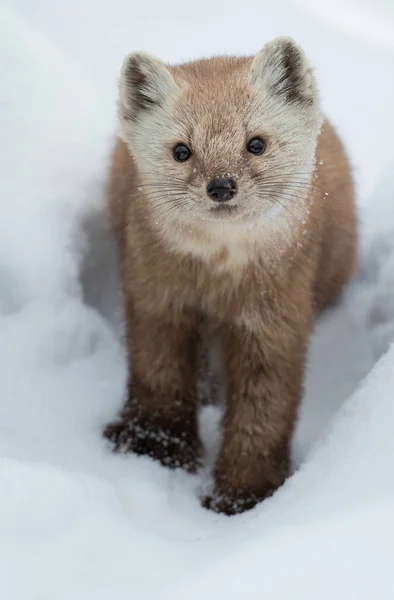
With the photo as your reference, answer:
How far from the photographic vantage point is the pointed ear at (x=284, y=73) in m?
2.71

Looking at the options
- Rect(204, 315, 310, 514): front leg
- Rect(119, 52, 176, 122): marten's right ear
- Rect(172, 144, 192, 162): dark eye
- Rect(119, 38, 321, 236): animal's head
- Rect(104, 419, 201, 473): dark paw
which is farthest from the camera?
Rect(104, 419, 201, 473): dark paw

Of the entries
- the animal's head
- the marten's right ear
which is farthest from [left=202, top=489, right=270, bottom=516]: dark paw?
the marten's right ear

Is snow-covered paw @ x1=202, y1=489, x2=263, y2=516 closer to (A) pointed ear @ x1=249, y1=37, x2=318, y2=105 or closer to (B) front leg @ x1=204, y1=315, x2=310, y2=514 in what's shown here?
(B) front leg @ x1=204, y1=315, x2=310, y2=514

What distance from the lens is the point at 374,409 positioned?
267 centimetres

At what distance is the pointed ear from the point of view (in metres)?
2.71

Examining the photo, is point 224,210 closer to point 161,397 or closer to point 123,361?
point 161,397

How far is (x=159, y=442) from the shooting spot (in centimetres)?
346

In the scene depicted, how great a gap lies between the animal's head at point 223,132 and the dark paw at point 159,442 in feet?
3.35

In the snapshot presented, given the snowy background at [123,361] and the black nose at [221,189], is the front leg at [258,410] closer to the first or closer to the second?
the snowy background at [123,361]

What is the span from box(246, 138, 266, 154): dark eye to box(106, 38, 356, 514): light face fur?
16mm

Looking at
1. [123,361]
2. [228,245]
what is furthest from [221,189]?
[123,361]

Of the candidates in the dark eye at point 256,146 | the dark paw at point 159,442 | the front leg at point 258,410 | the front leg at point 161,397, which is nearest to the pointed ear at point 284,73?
the dark eye at point 256,146

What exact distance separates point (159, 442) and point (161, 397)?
0.67 ft

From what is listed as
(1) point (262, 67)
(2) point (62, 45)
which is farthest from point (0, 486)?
(2) point (62, 45)
